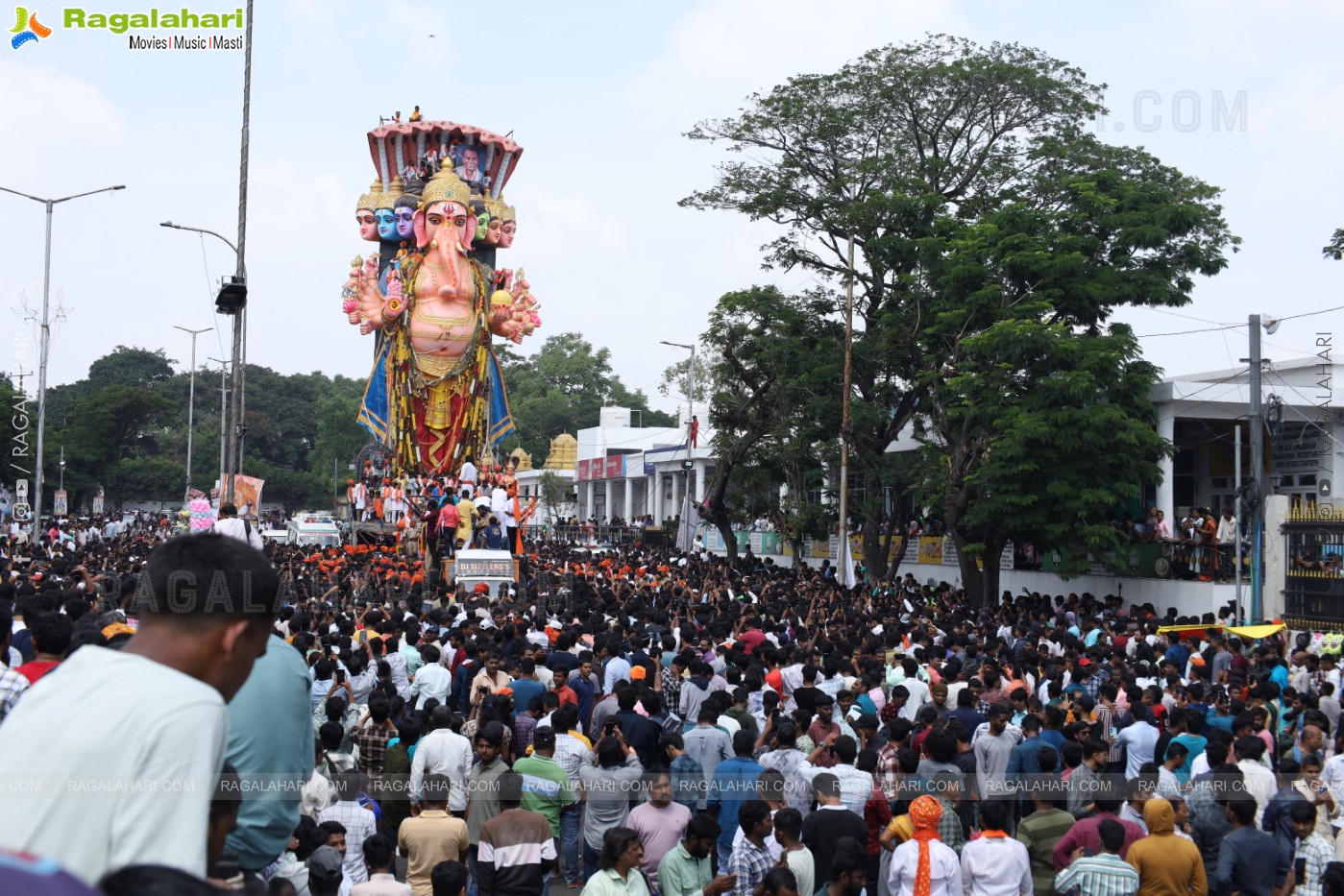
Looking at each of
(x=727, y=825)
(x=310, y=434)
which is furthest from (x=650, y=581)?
(x=310, y=434)

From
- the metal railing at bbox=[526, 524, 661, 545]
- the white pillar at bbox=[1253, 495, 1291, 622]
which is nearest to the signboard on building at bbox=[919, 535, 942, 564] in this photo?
the white pillar at bbox=[1253, 495, 1291, 622]

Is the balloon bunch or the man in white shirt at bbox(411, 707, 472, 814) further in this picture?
the balloon bunch

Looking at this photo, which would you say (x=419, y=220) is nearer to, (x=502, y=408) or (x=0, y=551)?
(x=502, y=408)

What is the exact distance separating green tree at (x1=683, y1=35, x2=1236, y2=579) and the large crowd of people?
1118 cm

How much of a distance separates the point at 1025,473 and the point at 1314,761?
14147 mm

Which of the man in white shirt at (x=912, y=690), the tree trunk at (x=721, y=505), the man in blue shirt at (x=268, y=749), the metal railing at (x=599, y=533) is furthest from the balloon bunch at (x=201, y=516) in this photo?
the metal railing at (x=599, y=533)

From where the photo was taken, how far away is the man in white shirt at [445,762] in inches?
284

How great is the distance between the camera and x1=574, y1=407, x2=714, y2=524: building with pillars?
5031 centimetres

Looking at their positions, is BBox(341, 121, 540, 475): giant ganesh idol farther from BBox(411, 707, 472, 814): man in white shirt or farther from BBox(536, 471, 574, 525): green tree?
BBox(536, 471, 574, 525): green tree

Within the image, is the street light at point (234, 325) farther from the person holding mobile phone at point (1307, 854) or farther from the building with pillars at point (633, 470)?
the building with pillars at point (633, 470)

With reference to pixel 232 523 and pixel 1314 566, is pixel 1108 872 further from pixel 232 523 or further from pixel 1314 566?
pixel 1314 566

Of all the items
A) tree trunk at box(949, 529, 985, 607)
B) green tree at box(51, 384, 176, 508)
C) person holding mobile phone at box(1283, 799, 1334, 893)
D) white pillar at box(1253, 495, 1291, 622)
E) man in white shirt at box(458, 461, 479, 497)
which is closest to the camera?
person holding mobile phone at box(1283, 799, 1334, 893)

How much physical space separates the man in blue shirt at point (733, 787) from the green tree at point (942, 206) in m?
16.8

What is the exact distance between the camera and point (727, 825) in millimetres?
7230
